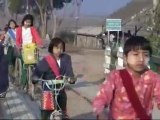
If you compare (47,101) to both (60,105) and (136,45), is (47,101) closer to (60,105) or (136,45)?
(60,105)

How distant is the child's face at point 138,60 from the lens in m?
4.63

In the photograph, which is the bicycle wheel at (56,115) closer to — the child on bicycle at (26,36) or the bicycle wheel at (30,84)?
the bicycle wheel at (30,84)

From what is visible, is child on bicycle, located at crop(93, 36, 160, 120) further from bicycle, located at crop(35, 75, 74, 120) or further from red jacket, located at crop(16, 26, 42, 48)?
red jacket, located at crop(16, 26, 42, 48)

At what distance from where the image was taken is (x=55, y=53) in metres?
7.77

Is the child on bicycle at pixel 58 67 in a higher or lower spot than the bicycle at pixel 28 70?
higher

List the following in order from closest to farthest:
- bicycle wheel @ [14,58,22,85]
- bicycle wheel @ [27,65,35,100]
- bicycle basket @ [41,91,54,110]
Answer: bicycle basket @ [41,91,54,110]
bicycle wheel @ [27,65,35,100]
bicycle wheel @ [14,58,22,85]

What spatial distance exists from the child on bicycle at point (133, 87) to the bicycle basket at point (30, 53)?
732cm

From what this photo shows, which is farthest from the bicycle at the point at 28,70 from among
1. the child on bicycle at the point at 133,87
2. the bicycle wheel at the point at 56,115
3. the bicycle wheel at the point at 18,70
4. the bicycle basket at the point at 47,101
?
the child on bicycle at the point at 133,87

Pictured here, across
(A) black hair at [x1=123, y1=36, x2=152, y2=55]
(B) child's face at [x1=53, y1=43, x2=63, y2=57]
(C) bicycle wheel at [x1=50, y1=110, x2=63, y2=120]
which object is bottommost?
(C) bicycle wheel at [x1=50, y1=110, x2=63, y2=120]

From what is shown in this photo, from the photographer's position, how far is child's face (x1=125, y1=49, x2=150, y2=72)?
463 centimetres

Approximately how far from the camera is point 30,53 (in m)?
12.1

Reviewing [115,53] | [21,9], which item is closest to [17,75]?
[115,53]

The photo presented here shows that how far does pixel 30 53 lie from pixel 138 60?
7.57 meters

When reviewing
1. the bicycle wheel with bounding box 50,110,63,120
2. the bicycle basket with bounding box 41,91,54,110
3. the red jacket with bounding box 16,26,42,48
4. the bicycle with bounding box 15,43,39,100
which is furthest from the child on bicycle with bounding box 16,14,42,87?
the bicycle wheel with bounding box 50,110,63,120
